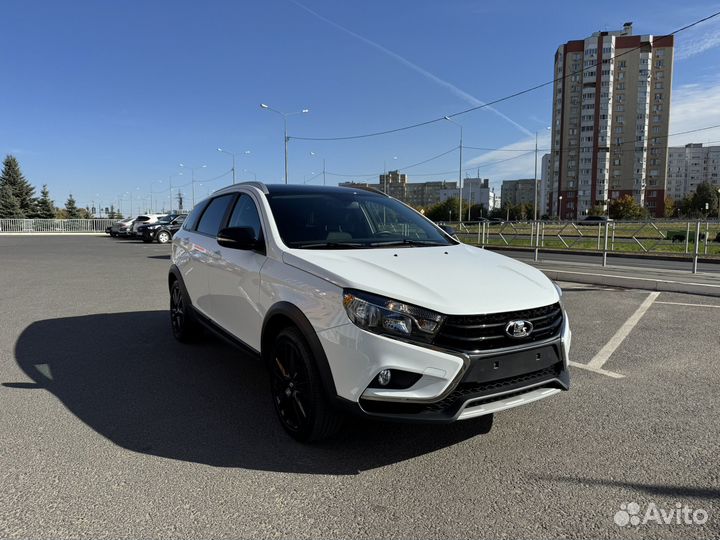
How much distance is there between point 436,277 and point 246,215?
189 cm

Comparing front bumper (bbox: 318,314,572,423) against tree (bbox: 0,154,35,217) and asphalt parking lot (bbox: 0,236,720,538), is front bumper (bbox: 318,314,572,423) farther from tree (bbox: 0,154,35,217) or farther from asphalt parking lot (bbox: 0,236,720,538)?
tree (bbox: 0,154,35,217)

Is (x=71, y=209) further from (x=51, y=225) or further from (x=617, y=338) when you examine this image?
(x=617, y=338)

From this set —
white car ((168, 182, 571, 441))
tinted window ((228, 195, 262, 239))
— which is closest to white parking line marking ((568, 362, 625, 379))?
white car ((168, 182, 571, 441))

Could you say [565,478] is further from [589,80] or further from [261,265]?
[589,80]

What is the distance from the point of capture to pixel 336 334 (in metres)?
2.75

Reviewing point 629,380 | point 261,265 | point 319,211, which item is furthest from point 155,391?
point 629,380

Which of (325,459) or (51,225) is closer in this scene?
(325,459)

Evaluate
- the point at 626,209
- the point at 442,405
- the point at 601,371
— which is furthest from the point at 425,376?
the point at 626,209

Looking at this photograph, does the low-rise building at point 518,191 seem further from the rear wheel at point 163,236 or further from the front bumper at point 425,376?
the front bumper at point 425,376

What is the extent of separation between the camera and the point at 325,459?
9.75ft

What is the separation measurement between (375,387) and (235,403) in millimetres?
1625

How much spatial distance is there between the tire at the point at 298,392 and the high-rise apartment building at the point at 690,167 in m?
168

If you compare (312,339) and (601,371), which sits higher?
(312,339)

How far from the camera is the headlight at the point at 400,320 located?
2.62 metres
